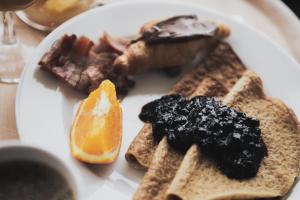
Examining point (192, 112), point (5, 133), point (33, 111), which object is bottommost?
point (5, 133)

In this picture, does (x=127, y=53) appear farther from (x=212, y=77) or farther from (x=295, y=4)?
(x=295, y=4)

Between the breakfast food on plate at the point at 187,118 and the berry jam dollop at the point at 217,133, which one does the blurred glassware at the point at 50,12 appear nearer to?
the breakfast food on plate at the point at 187,118

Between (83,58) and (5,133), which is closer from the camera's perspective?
(5,133)

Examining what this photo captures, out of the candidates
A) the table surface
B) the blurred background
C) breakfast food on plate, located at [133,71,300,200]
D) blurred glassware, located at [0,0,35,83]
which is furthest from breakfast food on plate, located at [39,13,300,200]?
the blurred background

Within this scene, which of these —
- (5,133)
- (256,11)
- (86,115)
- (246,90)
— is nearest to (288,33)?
(256,11)

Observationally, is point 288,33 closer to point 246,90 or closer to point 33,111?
point 246,90

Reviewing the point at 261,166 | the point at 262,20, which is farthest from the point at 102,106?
the point at 262,20
